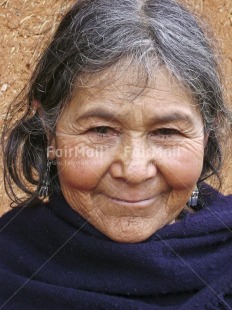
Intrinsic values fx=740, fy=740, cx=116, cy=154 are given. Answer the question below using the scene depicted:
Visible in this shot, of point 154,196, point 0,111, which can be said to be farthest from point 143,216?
point 0,111

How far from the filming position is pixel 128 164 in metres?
2.02

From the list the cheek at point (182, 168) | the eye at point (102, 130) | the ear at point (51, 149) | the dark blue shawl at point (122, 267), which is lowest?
the dark blue shawl at point (122, 267)

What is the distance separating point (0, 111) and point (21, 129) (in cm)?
148

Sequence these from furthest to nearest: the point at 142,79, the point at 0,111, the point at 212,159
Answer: the point at 0,111 → the point at 212,159 → the point at 142,79

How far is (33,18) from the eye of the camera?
13.2ft

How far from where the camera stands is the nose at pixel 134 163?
79.4 inches

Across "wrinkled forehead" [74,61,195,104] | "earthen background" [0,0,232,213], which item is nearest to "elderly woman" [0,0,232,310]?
"wrinkled forehead" [74,61,195,104]

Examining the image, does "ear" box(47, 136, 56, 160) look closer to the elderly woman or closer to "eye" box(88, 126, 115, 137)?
the elderly woman

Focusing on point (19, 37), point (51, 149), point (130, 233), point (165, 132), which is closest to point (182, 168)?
point (165, 132)

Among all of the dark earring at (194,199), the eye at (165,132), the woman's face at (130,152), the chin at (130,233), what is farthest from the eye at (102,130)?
the dark earring at (194,199)

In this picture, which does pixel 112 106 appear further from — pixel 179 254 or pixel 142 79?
pixel 179 254

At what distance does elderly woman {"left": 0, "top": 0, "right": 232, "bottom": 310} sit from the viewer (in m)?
2.04

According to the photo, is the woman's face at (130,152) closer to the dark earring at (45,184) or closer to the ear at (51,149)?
the ear at (51,149)

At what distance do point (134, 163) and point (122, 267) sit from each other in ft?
1.09
